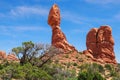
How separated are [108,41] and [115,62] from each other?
192 inches

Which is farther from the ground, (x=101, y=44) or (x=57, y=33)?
(x=57, y=33)

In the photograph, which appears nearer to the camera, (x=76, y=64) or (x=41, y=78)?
(x=41, y=78)

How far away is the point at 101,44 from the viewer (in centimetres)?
7706

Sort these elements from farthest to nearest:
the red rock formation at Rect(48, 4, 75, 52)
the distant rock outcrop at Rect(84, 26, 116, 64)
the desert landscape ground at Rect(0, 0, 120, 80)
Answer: the distant rock outcrop at Rect(84, 26, 116, 64) < the red rock formation at Rect(48, 4, 75, 52) < the desert landscape ground at Rect(0, 0, 120, 80)

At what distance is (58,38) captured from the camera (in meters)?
72.8

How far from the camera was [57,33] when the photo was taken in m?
73.3

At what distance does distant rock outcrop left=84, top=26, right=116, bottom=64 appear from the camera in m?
75.7

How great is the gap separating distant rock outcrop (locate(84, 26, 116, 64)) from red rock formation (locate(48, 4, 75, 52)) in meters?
5.04

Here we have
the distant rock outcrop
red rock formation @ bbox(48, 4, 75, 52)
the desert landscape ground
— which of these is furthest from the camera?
the distant rock outcrop

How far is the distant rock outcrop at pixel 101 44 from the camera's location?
248 ft

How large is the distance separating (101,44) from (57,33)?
1053 centimetres

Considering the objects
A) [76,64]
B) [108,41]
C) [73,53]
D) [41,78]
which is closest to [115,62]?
[108,41]

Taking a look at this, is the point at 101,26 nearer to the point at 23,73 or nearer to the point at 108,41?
the point at 108,41

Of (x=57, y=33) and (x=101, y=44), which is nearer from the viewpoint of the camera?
(x=57, y=33)
